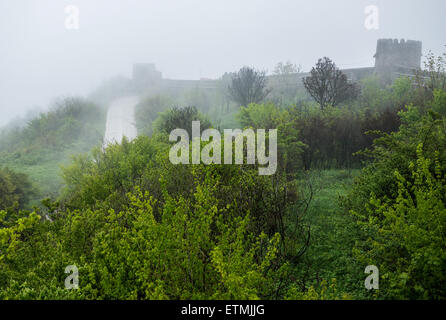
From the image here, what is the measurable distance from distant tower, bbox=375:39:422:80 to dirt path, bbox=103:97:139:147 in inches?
955

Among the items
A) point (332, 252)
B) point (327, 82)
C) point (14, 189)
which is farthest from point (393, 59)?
point (14, 189)

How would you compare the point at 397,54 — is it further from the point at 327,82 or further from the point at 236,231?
the point at 236,231

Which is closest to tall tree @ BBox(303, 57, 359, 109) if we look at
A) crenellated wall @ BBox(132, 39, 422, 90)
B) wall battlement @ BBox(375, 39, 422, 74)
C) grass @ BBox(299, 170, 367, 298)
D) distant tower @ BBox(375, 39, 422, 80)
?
crenellated wall @ BBox(132, 39, 422, 90)

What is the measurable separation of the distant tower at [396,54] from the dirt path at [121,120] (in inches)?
955

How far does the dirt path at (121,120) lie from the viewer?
28545 mm

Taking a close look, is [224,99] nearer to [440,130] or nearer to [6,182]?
[6,182]

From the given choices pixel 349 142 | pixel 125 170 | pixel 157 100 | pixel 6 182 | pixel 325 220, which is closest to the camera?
pixel 325 220

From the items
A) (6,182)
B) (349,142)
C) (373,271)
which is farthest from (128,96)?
(373,271)

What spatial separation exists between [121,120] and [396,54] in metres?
27.8

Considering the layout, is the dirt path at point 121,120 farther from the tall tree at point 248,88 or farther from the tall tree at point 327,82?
the tall tree at point 327,82

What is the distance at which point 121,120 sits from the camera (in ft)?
111

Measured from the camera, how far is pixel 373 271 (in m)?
4.46
